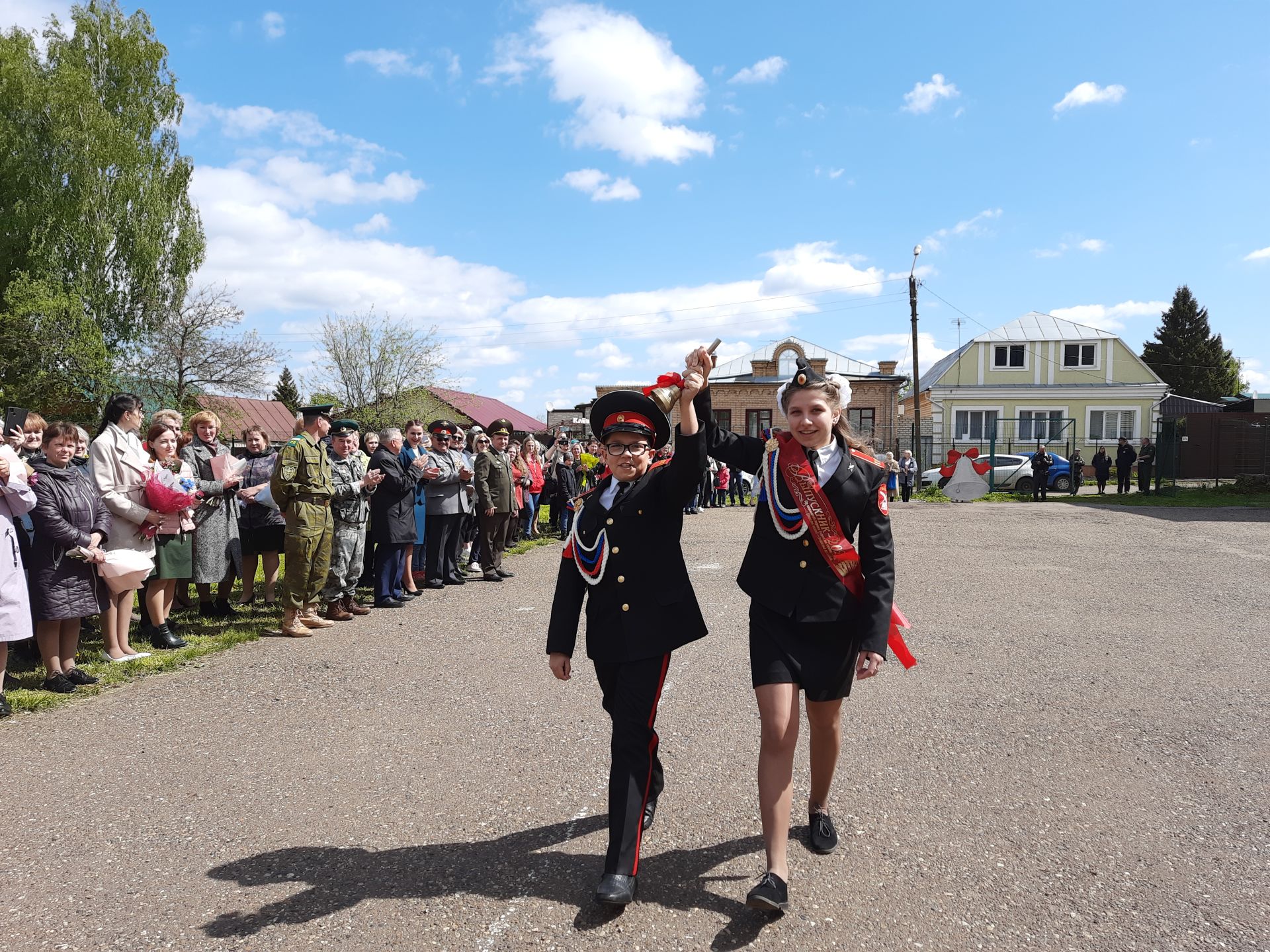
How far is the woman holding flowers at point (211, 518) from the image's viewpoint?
7.98 metres

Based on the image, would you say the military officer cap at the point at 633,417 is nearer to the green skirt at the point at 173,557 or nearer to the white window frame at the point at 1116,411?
the green skirt at the point at 173,557

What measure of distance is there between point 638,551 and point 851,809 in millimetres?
1673

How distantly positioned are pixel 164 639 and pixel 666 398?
5.88m

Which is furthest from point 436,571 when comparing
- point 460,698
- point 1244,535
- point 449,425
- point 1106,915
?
point 1244,535

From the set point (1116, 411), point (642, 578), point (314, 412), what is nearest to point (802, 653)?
point (642, 578)

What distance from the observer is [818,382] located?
11.2 feet

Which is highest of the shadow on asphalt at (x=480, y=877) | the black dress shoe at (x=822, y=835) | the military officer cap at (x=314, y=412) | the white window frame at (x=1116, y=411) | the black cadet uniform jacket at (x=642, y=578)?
the white window frame at (x=1116, y=411)

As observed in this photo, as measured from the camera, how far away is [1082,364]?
4709 cm

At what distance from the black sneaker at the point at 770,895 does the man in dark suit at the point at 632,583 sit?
0.46 metres

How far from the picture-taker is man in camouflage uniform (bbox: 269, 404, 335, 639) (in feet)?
25.2

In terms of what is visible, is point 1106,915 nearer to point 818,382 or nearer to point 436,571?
point 818,382

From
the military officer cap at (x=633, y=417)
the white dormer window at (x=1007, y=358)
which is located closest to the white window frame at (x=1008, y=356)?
the white dormer window at (x=1007, y=358)

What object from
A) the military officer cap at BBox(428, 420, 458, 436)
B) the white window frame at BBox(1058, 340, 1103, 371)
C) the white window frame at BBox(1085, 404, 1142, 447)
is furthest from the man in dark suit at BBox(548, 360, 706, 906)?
the white window frame at BBox(1058, 340, 1103, 371)

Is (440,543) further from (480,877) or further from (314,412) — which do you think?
(480,877)
